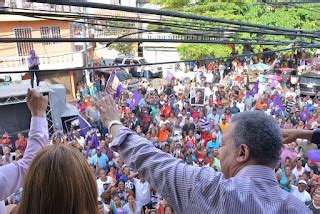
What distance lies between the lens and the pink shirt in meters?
1.68

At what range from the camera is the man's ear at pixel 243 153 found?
1448mm

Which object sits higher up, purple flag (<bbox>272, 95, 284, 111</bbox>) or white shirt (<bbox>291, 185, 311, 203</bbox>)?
purple flag (<bbox>272, 95, 284, 111</bbox>)

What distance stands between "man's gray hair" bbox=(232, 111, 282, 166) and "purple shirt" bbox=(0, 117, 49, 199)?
1.02m

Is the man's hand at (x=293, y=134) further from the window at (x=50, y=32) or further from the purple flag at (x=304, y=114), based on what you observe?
the window at (x=50, y=32)

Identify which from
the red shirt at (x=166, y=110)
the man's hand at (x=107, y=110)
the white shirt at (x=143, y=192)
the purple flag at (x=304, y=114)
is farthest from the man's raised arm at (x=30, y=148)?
the purple flag at (x=304, y=114)

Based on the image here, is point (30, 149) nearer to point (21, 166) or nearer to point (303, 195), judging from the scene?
point (21, 166)

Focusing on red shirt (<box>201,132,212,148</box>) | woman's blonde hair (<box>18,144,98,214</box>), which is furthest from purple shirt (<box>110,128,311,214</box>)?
red shirt (<box>201,132,212,148</box>)

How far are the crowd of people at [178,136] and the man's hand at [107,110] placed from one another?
1444mm

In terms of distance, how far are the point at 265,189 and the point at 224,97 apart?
12123 millimetres

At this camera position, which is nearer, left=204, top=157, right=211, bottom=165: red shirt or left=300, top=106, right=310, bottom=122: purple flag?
left=204, top=157, right=211, bottom=165: red shirt

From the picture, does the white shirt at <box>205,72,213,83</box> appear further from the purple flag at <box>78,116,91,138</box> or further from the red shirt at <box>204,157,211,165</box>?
the red shirt at <box>204,157,211,165</box>

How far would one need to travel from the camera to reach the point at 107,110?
1.71 metres

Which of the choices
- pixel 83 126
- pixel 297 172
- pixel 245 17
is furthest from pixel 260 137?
pixel 245 17

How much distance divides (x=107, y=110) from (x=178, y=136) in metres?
8.00
